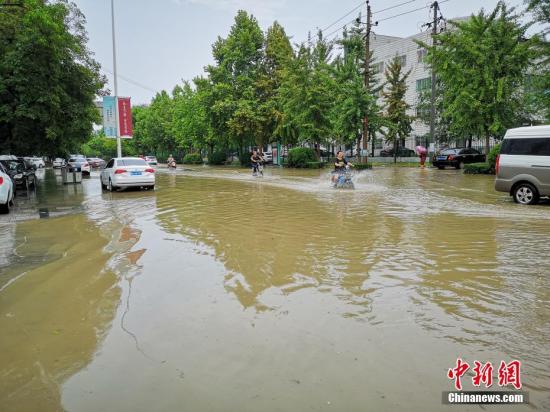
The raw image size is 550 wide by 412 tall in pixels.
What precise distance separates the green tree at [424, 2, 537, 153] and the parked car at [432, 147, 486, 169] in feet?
15.2

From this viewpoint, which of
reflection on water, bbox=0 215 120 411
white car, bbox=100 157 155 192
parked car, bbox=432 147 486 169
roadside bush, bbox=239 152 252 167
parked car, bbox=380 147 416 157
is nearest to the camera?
reflection on water, bbox=0 215 120 411

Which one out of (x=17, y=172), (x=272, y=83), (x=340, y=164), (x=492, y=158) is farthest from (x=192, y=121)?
(x=340, y=164)

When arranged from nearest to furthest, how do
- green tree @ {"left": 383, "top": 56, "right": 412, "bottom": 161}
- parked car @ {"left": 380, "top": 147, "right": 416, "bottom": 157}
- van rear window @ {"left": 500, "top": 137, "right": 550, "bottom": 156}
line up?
van rear window @ {"left": 500, "top": 137, "right": 550, "bottom": 156}, green tree @ {"left": 383, "top": 56, "right": 412, "bottom": 161}, parked car @ {"left": 380, "top": 147, "right": 416, "bottom": 157}

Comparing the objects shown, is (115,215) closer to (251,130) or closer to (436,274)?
(436,274)

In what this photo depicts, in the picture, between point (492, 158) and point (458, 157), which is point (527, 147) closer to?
point (492, 158)

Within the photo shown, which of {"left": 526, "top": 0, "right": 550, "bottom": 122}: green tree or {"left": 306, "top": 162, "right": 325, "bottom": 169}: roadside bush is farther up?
{"left": 526, "top": 0, "right": 550, "bottom": 122}: green tree

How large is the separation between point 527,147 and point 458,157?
20670 mm

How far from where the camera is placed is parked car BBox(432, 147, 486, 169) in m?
33.0

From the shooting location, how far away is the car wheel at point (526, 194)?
13.5 meters

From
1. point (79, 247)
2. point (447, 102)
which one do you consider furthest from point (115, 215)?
point (447, 102)

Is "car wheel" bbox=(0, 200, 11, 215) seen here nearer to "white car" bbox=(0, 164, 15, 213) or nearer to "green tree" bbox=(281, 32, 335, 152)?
"white car" bbox=(0, 164, 15, 213)

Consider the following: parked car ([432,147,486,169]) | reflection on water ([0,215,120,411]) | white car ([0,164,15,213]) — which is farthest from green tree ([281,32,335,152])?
reflection on water ([0,215,120,411])

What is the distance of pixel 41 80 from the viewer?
2102cm

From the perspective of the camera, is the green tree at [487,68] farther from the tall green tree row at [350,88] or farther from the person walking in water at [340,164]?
the person walking in water at [340,164]
